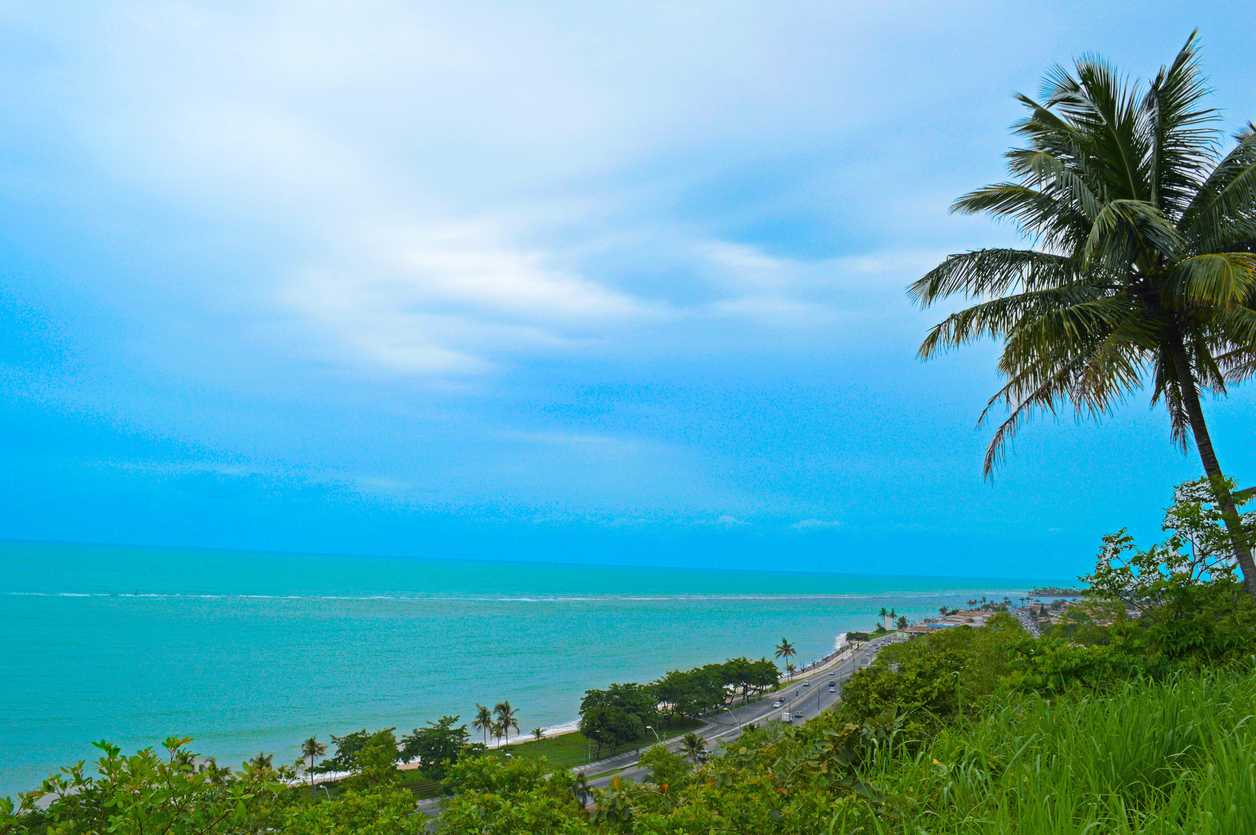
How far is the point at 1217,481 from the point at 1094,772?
602cm

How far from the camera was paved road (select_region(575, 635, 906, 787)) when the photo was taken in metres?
35.2

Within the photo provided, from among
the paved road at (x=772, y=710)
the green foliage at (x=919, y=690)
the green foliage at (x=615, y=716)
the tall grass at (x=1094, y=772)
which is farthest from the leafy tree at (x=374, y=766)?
the green foliage at (x=615, y=716)

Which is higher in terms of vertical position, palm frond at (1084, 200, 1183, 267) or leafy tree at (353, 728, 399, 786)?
palm frond at (1084, 200, 1183, 267)

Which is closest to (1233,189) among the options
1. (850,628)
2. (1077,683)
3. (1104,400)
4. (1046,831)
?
(1104,400)

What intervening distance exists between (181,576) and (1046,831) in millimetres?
225579

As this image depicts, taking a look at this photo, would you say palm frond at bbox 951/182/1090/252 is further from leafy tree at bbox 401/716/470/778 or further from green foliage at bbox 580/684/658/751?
green foliage at bbox 580/684/658/751

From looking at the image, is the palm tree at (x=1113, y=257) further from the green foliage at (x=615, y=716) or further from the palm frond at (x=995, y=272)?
the green foliage at (x=615, y=716)

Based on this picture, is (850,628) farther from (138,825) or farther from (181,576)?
(181,576)

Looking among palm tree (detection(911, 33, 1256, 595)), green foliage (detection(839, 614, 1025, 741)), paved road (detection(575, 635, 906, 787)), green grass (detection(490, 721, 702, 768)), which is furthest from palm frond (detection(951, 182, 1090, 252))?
green grass (detection(490, 721, 702, 768))

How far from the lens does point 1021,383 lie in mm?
10609

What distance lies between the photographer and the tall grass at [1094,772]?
218cm

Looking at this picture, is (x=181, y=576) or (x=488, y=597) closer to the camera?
(x=488, y=597)

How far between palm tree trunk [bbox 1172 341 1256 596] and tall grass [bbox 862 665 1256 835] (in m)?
4.27

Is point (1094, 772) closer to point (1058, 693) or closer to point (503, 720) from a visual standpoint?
point (1058, 693)
